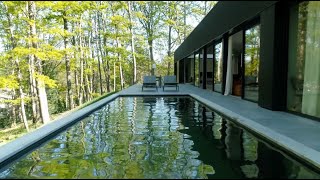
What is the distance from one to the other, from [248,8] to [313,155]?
219 inches

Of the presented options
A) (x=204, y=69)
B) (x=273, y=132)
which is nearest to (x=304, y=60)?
(x=273, y=132)

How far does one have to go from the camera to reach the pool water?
10.1ft

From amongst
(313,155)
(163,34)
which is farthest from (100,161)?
(163,34)

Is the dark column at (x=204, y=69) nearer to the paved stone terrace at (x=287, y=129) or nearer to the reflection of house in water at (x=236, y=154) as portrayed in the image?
the paved stone terrace at (x=287, y=129)

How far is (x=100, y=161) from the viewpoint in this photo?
11.4ft

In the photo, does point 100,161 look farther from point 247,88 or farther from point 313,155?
point 247,88

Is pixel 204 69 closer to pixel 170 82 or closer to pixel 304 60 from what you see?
pixel 170 82

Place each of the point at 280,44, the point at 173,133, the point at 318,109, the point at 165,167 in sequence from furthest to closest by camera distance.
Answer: the point at 280,44 < the point at 318,109 < the point at 173,133 < the point at 165,167

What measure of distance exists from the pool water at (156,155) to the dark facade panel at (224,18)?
7.12 ft

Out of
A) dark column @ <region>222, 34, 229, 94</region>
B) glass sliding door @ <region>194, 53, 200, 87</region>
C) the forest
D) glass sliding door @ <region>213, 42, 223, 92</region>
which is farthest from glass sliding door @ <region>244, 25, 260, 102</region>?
the forest

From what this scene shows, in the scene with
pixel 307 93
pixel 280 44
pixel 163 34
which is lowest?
pixel 307 93

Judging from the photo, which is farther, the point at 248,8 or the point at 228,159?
the point at 248,8

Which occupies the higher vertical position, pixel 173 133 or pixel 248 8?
pixel 248 8

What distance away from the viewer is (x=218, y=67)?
13414 millimetres
